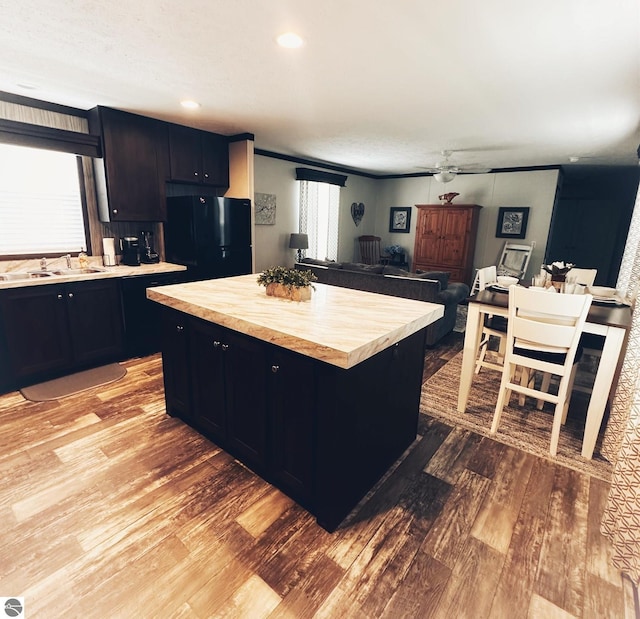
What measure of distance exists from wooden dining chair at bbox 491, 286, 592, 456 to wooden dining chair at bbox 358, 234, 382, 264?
5.80 m

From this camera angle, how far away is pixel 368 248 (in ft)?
26.7

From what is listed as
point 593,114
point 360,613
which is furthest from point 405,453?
point 593,114

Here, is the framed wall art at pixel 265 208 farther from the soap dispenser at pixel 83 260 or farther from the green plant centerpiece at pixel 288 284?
the green plant centerpiece at pixel 288 284

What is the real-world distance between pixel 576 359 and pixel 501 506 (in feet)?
4.17

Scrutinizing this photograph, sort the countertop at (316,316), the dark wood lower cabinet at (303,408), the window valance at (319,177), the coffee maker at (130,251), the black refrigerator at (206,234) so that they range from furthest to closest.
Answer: the window valance at (319,177) → the black refrigerator at (206,234) → the coffee maker at (130,251) → the dark wood lower cabinet at (303,408) → the countertop at (316,316)

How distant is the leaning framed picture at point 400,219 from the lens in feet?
26.9

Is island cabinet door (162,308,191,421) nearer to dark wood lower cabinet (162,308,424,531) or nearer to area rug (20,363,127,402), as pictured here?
dark wood lower cabinet (162,308,424,531)

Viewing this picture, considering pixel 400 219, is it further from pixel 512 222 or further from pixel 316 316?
pixel 316 316

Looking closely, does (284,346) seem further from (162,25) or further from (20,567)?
(162,25)

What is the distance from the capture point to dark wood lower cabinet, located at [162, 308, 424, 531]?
161 cm

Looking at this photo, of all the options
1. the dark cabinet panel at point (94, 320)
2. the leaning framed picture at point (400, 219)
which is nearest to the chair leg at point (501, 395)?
the dark cabinet panel at point (94, 320)

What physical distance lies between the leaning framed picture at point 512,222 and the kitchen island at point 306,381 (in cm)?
568

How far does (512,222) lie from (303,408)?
22.0 ft

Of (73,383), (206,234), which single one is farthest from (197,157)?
(73,383)
